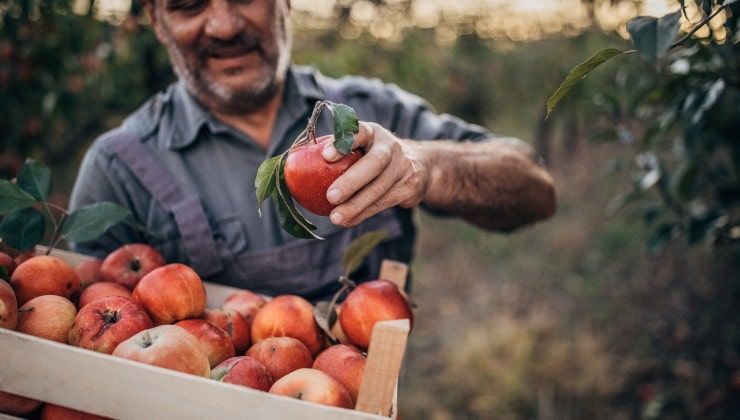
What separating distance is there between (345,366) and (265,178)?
0.31m

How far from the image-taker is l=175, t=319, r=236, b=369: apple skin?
1.00 metres

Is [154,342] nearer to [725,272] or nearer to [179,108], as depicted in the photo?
[179,108]

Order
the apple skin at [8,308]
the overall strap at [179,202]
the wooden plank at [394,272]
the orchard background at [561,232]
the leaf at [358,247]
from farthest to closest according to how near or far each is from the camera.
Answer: the orchard background at [561,232], the overall strap at [179,202], the wooden plank at [394,272], the leaf at [358,247], the apple skin at [8,308]

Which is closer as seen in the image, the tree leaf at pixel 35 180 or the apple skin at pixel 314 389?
the apple skin at pixel 314 389

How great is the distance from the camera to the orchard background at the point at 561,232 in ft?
6.34

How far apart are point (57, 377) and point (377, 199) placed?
50 centimetres

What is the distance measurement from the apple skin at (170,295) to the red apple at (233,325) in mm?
37

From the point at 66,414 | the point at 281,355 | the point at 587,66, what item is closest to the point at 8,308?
the point at 66,414

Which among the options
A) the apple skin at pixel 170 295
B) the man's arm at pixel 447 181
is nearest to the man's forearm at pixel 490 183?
the man's arm at pixel 447 181

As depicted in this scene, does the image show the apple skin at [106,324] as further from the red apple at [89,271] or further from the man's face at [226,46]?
the man's face at [226,46]

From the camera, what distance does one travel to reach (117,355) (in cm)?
89

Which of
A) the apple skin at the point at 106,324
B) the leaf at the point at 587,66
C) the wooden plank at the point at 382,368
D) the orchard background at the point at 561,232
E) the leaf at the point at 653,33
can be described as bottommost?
the orchard background at the point at 561,232

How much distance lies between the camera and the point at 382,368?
2.69 ft

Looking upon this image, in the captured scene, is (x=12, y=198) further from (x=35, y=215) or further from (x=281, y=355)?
(x=281, y=355)
